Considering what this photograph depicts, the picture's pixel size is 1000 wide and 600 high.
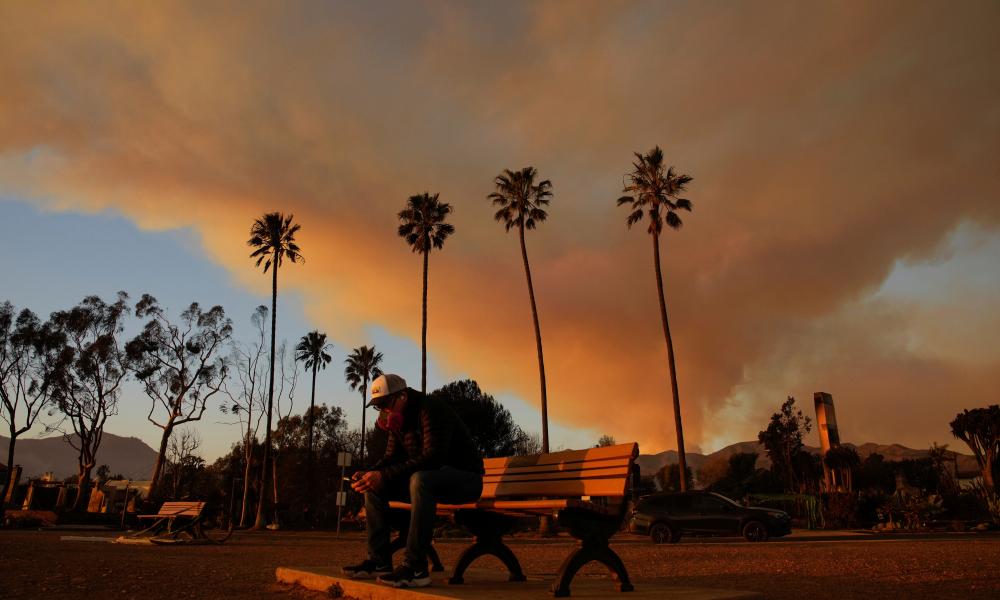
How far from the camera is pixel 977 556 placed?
37.2 feet

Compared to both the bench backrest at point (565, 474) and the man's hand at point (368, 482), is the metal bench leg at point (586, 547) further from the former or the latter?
the man's hand at point (368, 482)

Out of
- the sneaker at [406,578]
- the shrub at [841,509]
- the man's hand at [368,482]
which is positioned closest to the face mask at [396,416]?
the man's hand at [368,482]

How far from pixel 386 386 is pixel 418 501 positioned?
94 centimetres

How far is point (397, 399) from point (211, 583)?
3.75 meters

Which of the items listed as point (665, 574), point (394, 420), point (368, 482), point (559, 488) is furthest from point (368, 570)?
point (665, 574)

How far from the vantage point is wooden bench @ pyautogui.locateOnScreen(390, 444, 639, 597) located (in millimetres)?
4551

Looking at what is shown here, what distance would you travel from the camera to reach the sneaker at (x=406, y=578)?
468cm

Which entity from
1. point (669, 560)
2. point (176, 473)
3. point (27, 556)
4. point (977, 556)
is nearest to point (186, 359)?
point (176, 473)

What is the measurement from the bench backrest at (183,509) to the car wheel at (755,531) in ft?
48.0

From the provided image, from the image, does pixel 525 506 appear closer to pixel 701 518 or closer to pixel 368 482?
pixel 368 482

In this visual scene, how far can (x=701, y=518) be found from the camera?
19.7 meters

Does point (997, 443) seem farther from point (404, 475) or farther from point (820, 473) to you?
point (404, 475)

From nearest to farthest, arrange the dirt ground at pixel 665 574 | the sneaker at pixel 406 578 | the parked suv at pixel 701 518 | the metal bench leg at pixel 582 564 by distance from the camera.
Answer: the metal bench leg at pixel 582 564, the sneaker at pixel 406 578, the dirt ground at pixel 665 574, the parked suv at pixel 701 518

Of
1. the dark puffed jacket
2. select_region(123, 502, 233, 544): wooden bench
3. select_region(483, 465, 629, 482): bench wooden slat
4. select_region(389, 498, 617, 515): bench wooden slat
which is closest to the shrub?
select_region(123, 502, 233, 544): wooden bench
